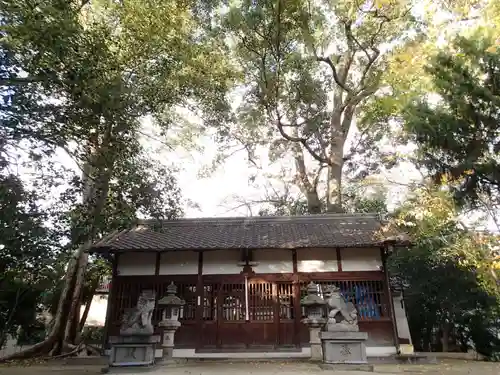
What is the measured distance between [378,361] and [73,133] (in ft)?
27.6

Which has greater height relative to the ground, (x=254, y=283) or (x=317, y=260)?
(x=317, y=260)

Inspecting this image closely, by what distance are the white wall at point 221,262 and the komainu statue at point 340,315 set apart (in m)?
3.22

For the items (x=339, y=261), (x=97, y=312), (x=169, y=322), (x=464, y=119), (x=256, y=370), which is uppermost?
(x=464, y=119)

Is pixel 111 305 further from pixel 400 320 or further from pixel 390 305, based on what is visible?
pixel 400 320

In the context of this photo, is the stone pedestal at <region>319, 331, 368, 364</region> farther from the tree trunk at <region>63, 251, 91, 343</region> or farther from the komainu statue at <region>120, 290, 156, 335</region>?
the tree trunk at <region>63, 251, 91, 343</region>

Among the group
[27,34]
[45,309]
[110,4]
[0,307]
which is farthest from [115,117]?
[45,309]

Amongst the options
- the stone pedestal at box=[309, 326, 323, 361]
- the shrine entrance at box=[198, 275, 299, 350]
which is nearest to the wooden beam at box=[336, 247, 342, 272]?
the shrine entrance at box=[198, 275, 299, 350]

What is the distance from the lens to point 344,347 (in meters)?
7.34

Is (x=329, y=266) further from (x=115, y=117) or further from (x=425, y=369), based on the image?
(x=115, y=117)

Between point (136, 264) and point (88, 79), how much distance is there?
245 inches

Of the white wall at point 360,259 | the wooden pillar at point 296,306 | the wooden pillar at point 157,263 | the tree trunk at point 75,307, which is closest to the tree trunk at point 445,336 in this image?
the white wall at point 360,259

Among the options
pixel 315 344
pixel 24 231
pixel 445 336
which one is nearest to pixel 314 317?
pixel 315 344

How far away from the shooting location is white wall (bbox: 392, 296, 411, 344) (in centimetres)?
1007

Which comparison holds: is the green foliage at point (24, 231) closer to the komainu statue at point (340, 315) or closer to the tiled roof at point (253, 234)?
the tiled roof at point (253, 234)
